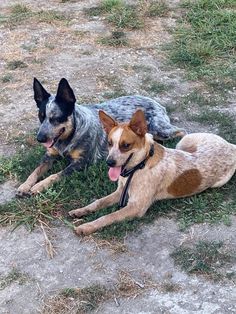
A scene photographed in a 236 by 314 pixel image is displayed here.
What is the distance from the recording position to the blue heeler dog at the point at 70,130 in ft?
18.7

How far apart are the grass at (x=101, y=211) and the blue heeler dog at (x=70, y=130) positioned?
0.42 feet

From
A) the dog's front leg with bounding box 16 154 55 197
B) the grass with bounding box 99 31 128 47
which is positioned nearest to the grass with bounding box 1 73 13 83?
the grass with bounding box 99 31 128 47

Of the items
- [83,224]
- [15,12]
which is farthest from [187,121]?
[15,12]

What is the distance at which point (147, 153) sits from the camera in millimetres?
5207

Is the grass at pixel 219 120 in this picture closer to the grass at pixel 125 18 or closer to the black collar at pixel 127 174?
the black collar at pixel 127 174

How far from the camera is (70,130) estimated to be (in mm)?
5832

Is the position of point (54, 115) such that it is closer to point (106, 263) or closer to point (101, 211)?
point (101, 211)

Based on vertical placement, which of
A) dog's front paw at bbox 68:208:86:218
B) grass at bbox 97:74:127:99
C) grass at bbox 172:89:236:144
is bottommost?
grass at bbox 172:89:236:144

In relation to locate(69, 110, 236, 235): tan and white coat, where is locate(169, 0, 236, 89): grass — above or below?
below

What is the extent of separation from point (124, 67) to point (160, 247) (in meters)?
3.58

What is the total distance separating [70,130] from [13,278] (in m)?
1.59

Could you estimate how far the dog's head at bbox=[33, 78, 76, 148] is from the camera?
18.7ft

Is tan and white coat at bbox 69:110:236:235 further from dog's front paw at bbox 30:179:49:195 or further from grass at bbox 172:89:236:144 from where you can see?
grass at bbox 172:89:236:144

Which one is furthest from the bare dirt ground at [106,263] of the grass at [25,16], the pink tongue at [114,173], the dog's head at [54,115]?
the grass at [25,16]
